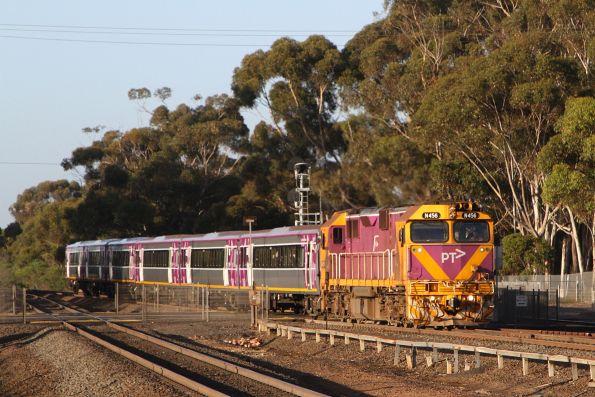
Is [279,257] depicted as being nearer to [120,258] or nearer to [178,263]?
[178,263]

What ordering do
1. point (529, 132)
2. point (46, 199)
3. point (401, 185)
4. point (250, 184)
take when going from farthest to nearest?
point (46, 199) → point (250, 184) → point (401, 185) → point (529, 132)

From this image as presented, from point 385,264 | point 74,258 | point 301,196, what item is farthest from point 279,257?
point 74,258

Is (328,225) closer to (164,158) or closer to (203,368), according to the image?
(203,368)

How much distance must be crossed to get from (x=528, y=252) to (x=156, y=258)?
20.9m

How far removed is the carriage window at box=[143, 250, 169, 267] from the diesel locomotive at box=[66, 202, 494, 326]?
10.3m

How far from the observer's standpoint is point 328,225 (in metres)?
33.0

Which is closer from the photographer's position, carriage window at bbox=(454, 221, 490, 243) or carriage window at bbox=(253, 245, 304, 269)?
carriage window at bbox=(454, 221, 490, 243)

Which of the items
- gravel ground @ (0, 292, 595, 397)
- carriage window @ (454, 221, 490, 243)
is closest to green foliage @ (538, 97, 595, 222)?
carriage window @ (454, 221, 490, 243)

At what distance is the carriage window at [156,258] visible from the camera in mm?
54125

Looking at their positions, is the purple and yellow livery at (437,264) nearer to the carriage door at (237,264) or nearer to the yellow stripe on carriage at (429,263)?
the yellow stripe on carriage at (429,263)

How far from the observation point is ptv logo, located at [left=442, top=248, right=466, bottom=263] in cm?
2688

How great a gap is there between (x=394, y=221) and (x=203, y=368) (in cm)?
Result: 935

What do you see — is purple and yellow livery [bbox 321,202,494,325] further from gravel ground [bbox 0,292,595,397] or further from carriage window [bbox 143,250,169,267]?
carriage window [bbox 143,250,169,267]

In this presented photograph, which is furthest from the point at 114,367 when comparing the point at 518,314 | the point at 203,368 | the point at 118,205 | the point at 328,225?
the point at 118,205
